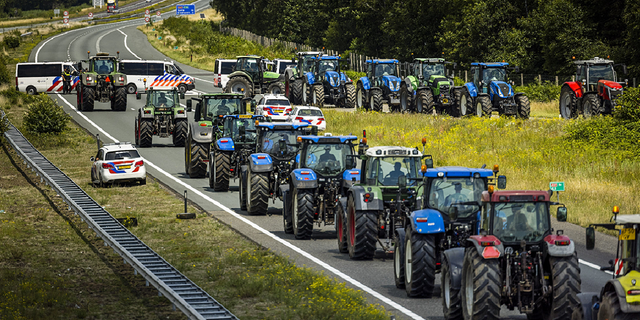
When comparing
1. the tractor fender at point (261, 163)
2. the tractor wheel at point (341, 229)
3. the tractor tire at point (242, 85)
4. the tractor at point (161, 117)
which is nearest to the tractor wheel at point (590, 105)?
the tractor at point (161, 117)

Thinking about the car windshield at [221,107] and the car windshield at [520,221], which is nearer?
the car windshield at [520,221]

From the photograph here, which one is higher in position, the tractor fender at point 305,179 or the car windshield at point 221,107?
the car windshield at point 221,107

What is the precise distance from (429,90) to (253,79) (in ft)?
45.9

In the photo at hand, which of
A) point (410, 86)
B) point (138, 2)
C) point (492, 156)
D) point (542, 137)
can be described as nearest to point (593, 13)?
point (410, 86)

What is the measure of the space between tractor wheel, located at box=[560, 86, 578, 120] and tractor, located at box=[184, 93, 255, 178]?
16.5 meters

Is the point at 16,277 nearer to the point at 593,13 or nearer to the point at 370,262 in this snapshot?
the point at 370,262

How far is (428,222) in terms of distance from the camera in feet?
48.0

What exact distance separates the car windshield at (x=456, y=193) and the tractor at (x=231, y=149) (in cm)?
1437

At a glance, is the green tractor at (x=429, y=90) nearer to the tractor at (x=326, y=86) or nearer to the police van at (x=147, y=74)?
the tractor at (x=326, y=86)

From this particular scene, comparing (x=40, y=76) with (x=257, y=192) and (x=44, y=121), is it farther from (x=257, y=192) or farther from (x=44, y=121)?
(x=257, y=192)

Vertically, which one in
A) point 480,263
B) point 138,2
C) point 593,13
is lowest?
point 480,263

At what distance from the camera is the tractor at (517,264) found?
1203 centimetres

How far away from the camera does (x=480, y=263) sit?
476 inches

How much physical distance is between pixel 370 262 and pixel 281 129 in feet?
24.8
